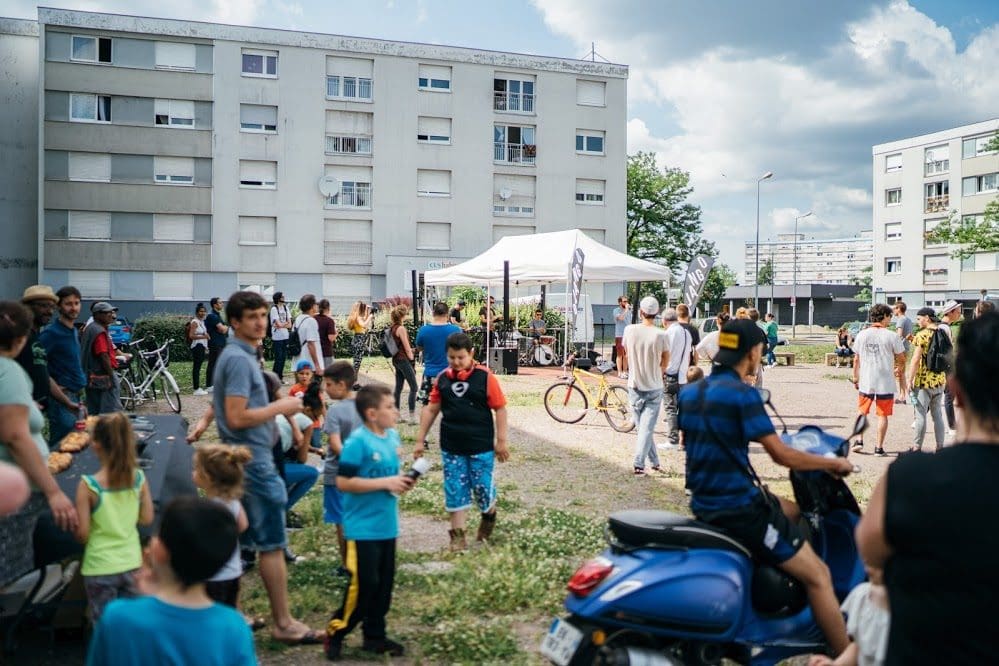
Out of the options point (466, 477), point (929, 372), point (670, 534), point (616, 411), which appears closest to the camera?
point (670, 534)

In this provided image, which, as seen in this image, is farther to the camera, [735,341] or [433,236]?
[433,236]

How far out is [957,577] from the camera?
71.6 inches

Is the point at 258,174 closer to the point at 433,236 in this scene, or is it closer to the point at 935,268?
the point at 433,236

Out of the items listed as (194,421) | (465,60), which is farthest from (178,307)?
(194,421)

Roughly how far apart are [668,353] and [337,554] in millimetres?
4648

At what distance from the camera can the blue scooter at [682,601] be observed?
326cm

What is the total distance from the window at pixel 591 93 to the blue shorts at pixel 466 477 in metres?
41.6

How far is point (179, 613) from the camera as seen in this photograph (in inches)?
88.4

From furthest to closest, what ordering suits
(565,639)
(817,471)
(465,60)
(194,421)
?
(465,60), (194,421), (817,471), (565,639)

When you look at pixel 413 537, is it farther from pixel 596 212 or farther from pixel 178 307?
pixel 596 212

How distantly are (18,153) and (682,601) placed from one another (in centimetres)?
4577

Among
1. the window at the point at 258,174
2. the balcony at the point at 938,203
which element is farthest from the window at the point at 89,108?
the balcony at the point at 938,203

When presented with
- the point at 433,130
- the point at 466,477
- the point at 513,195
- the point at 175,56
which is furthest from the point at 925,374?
the point at 175,56

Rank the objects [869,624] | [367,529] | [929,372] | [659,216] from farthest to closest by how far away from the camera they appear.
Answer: [659,216] → [929,372] → [367,529] → [869,624]
